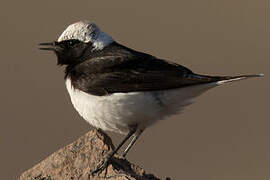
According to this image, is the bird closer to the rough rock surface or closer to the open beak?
the rough rock surface

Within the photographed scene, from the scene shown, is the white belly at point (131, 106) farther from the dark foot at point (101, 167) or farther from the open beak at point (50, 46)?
the open beak at point (50, 46)

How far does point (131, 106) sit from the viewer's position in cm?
967

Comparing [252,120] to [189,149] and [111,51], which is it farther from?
[111,51]

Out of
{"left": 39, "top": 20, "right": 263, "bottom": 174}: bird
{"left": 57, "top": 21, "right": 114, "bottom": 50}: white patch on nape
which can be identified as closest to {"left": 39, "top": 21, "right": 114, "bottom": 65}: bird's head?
{"left": 57, "top": 21, "right": 114, "bottom": 50}: white patch on nape

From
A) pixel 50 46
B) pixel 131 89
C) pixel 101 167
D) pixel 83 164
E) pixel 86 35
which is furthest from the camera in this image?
pixel 50 46

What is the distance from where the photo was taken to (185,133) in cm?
1797

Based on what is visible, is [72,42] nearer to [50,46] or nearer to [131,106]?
[50,46]

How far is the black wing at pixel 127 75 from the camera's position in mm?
9820

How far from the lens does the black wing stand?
982cm

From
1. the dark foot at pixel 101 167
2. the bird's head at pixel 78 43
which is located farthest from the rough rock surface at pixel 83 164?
the bird's head at pixel 78 43

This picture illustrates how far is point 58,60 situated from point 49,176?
221 cm

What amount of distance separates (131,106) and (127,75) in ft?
1.54

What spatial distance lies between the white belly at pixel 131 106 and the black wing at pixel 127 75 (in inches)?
3.7

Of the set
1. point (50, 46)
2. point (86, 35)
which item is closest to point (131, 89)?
point (86, 35)
